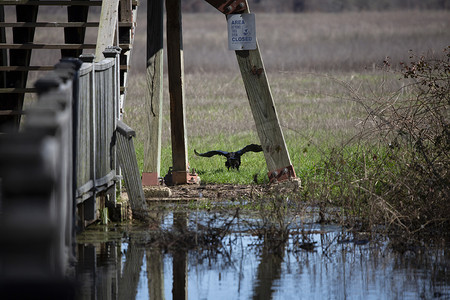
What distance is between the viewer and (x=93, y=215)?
8141 millimetres

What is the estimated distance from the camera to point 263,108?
1013 centimetres

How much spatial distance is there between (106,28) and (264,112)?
2065mm

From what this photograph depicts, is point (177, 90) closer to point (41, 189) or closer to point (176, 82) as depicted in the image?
point (176, 82)

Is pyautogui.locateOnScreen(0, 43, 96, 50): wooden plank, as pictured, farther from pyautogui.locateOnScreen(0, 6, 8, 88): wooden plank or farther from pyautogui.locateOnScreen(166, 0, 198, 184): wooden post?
pyautogui.locateOnScreen(166, 0, 198, 184): wooden post

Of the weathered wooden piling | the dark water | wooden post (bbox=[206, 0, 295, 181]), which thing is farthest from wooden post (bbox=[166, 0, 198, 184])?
the dark water

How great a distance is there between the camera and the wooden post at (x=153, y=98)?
10.2 m

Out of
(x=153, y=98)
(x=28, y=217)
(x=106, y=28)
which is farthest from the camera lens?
(x=153, y=98)

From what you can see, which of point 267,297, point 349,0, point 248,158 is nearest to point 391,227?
point 267,297

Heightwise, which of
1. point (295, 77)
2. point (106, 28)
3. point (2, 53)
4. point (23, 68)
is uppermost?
point (295, 77)

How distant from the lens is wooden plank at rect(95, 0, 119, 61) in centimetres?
940

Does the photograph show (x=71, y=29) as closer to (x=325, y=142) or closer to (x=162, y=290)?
(x=325, y=142)

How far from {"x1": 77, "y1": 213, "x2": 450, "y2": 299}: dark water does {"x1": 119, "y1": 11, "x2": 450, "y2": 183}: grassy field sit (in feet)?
4.00

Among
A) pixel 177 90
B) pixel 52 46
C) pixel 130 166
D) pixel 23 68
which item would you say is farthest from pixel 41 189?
pixel 23 68

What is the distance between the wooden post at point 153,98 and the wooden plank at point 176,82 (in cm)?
36
